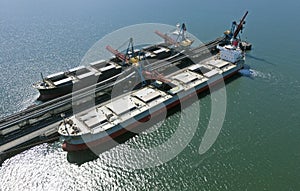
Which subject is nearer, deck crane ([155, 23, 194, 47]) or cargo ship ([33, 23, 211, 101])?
cargo ship ([33, 23, 211, 101])

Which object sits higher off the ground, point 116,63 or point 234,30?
point 116,63

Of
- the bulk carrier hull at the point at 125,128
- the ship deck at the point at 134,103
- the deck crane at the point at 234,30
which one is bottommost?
the bulk carrier hull at the point at 125,128

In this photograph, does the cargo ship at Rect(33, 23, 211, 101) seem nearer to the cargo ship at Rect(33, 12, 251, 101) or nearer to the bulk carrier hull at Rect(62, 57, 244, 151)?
the cargo ship at Rect(33, 12, 251, 101)

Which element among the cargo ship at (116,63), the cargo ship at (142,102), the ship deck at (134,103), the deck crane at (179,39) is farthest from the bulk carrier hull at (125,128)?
the deck crane at (179,39)

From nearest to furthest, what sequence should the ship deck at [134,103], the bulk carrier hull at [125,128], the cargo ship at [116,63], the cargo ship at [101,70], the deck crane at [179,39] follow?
the bulk carrier hull at [125,128] → the ship deck at [134,103] → the cargo ship at [101,70] → the cargo ship at [116,63] → the deck crane at [179,39]

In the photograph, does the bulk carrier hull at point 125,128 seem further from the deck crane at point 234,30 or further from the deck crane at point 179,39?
the deck crane at point 234,30

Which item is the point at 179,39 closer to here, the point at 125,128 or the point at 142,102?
the point at 142,102

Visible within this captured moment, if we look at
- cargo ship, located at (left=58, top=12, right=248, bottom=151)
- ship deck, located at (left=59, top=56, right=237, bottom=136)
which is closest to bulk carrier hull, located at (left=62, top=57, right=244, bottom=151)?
cargo ship, located at (left=58, top=12, right=248, bottom=151)

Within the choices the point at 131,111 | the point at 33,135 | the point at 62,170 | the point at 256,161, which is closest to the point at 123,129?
the point at 131,111

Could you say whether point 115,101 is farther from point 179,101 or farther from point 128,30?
point 128,30

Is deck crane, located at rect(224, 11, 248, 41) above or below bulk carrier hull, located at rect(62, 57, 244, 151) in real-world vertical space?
above

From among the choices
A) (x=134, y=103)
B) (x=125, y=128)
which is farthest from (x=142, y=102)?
(x=125, y=128)
